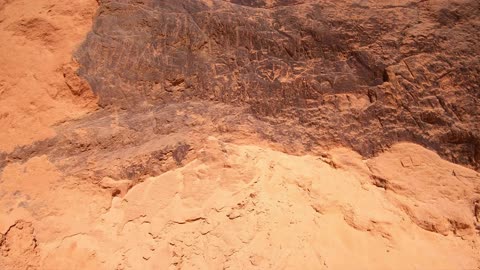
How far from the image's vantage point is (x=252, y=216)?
9.86 ft

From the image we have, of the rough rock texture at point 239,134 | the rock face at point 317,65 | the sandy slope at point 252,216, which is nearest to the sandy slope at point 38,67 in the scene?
the rough rock texture at point 239,134

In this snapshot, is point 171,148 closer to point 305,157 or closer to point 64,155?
point 64,155

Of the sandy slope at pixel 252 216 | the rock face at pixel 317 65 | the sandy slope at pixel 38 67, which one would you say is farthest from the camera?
the rock face at pixel 317 65

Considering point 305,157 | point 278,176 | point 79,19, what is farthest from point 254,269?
point 79,19

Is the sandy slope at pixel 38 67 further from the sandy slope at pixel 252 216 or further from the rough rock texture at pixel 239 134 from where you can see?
the sandy slope at pixel 252 216

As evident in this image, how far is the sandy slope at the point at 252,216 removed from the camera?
2.80 metres

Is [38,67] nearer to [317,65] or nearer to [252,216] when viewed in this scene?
[252,216]

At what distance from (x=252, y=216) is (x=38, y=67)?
2592 millimetres

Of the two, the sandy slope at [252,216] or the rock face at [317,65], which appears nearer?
the sandy slope at [252,216]

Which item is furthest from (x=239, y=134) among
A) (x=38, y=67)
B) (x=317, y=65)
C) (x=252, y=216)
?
(x=38, y=67)

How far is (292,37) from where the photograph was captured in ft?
13.8

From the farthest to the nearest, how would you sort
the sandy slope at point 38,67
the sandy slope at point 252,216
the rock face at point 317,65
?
the rock face at point 317,65 → the sandy slope at point 38,67 → the sandy slope at point 252,216

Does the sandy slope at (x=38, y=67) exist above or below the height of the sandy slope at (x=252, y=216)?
above

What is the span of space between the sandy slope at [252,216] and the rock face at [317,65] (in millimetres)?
431
